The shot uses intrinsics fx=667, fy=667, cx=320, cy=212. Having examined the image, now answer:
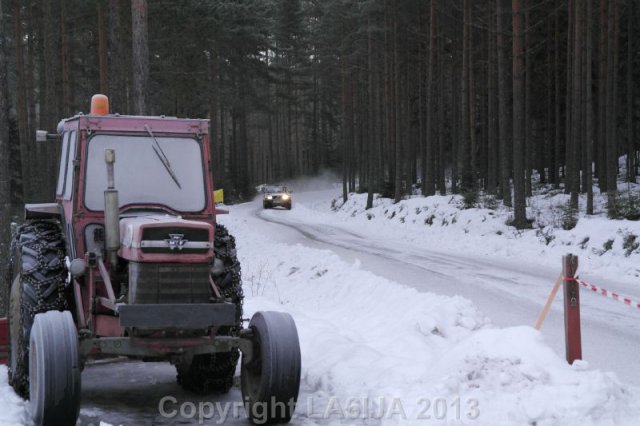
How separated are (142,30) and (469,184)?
1820 centimetres

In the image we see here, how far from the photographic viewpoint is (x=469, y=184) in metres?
31.3

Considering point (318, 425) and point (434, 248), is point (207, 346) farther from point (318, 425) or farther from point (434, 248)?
point (434, 248)

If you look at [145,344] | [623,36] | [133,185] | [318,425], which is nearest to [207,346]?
[145,344]

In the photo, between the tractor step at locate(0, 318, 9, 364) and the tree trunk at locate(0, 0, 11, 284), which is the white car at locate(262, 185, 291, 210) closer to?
the tree trunk at locate(0, 0, 11, 284)

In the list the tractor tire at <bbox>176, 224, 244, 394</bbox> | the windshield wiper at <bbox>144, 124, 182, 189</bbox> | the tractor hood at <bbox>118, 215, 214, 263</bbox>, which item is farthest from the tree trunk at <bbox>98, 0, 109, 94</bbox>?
the tractor hood at <bbox>118, 215, 214, 263</bbox>

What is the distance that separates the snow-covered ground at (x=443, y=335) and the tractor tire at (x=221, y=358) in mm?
250

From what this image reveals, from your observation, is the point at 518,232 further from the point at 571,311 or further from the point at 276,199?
the point at 276,199

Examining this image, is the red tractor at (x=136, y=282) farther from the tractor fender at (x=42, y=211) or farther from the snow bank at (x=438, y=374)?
the snow bank at (x=438, y=374)

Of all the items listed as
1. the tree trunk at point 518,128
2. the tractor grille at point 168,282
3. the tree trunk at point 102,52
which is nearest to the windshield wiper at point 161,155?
→ the tractor grille at point 168,282

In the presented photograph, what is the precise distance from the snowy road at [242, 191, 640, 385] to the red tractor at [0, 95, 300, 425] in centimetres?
398

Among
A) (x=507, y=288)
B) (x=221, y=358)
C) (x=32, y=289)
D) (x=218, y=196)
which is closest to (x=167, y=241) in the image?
(x=218, y=196)

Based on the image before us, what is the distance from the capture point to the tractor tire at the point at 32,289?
6.21 meters

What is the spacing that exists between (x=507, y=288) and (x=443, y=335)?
4.84 meters

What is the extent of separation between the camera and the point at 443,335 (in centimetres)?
847
